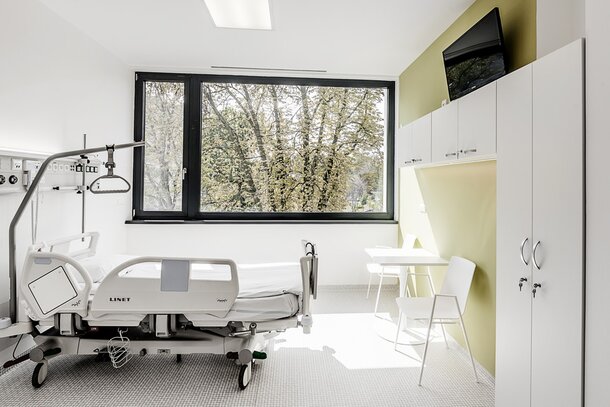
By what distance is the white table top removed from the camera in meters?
3.08

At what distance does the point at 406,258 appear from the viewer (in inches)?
128

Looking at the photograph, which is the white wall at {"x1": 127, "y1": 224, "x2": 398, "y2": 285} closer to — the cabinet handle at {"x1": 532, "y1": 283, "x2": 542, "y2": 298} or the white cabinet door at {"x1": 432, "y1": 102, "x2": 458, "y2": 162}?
the white cabinet door at {"x1": 432, "y1": 102, "x2": 458, "y2": 162}

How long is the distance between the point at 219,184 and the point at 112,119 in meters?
1.29

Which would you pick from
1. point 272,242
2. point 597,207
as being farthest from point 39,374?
point 597,207

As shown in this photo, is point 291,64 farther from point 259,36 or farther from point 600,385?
point 600,385

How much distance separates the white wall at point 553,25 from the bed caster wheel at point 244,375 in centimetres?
245

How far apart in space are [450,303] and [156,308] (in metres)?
1.96

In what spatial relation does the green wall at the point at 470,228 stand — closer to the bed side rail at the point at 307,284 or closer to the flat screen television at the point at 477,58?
the flat screen television at the point at 477,58

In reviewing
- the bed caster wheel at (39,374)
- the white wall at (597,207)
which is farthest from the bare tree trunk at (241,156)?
the white wall at (597,207)

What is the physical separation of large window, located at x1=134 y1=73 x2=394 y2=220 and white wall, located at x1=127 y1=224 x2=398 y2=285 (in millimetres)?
159

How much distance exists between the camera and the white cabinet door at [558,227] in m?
1.54

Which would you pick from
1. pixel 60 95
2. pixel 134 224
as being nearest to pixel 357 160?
pixel 134 224

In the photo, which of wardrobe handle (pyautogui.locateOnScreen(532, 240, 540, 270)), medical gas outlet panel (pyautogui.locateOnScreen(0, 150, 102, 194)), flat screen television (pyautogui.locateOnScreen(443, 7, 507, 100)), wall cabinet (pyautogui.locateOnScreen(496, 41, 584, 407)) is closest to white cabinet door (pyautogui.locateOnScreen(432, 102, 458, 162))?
flat screen television (pyautogui.locateOnScreen(443, 7, 507, 100))

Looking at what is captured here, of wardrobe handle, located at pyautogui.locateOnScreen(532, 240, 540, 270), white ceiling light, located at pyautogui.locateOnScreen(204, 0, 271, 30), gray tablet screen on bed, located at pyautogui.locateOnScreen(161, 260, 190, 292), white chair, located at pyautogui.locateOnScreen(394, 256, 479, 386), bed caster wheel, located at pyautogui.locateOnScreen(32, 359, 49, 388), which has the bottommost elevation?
bed caster wheel, located at pyautogui.locateOnScreen(32, 359, 49, 388)
